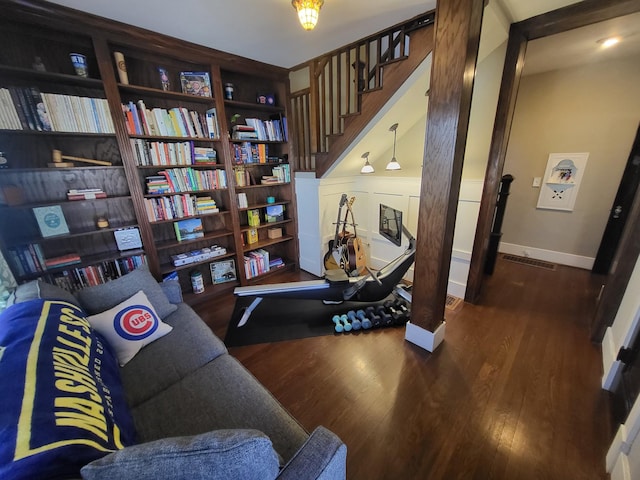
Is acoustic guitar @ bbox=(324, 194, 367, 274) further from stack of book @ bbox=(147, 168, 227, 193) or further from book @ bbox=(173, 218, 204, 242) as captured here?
book @ bbox=(173, 218, 204, 242)

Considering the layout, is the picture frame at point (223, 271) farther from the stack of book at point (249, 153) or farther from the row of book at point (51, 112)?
the row of book at point (51, 112)

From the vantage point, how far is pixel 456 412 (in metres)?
1.46

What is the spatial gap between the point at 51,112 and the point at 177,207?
1.00 meters

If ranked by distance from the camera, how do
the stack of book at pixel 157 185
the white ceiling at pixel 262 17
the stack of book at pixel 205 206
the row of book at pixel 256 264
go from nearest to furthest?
the white ceiling at pixel 262 17 → the stack of book at pixel 157 185 → the stack of book at pixel 205 206 → the row of book at pixel 256 264

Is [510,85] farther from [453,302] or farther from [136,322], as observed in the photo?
[136,322]

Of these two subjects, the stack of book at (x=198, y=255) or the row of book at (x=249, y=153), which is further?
the row of book at (x=249, y=153)

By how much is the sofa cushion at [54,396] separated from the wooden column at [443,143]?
5.85 ft

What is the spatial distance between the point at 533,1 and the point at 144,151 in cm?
312

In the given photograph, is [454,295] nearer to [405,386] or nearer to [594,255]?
[405,386]

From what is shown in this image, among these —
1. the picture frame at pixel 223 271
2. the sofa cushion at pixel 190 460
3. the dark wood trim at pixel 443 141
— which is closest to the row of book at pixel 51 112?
the picture frame at pixel 223 271

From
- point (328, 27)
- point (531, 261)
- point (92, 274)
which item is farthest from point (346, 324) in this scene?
point (531, 261)

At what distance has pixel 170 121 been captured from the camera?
2.20 metres

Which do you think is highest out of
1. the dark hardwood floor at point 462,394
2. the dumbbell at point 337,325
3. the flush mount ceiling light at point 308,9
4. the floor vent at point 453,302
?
the flush mount ceiling light at point 308,9

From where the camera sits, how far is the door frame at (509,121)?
1.67m
